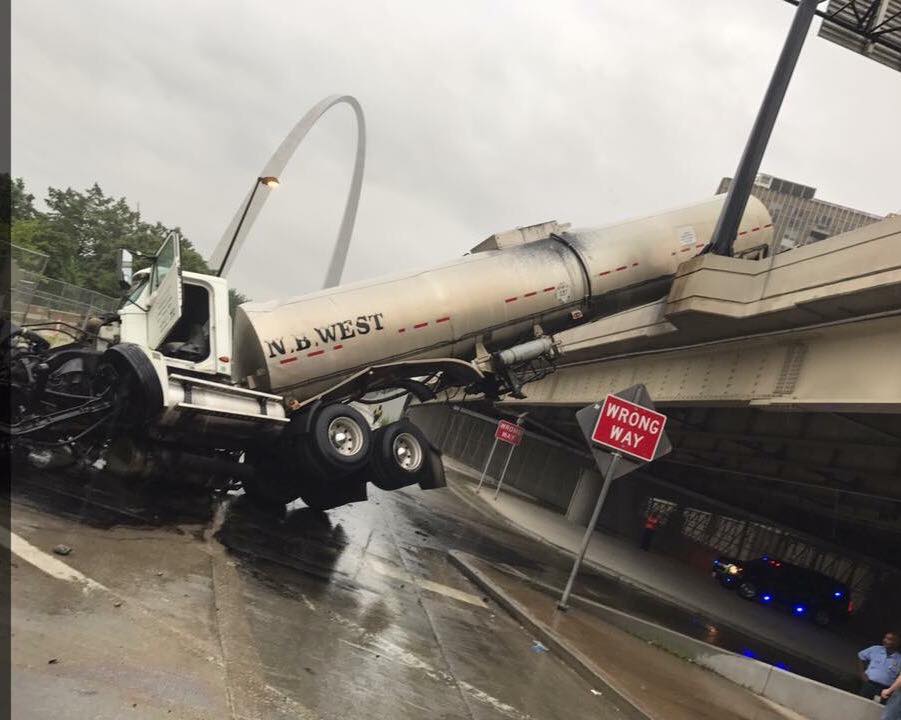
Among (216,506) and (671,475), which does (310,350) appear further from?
(671,475)

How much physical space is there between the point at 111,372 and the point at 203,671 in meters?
4.31

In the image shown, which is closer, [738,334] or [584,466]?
[738,334]

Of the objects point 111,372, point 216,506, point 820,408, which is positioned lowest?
point 216,506

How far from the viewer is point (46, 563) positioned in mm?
5348

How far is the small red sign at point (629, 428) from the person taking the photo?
29.5 feet

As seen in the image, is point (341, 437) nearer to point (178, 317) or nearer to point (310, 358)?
point (310, 358)

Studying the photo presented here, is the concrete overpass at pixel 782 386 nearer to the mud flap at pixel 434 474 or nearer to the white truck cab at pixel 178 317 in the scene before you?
the mud flap at pixel 434 474

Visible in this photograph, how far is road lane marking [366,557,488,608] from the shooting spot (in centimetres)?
863

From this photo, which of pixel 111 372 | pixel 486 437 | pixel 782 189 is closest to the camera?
pixel 111 372

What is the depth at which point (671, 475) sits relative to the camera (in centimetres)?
2697

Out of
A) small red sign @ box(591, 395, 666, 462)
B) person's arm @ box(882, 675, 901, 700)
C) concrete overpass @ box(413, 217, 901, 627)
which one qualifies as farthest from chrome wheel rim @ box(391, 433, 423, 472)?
person's arm @ box(882, 675, 901, 700)

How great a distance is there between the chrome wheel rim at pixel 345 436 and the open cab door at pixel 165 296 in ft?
7.91

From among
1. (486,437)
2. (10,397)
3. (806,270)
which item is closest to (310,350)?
(10,397)

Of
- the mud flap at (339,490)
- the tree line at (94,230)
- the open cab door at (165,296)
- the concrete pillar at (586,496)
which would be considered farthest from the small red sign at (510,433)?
the tree line at (94,230)
